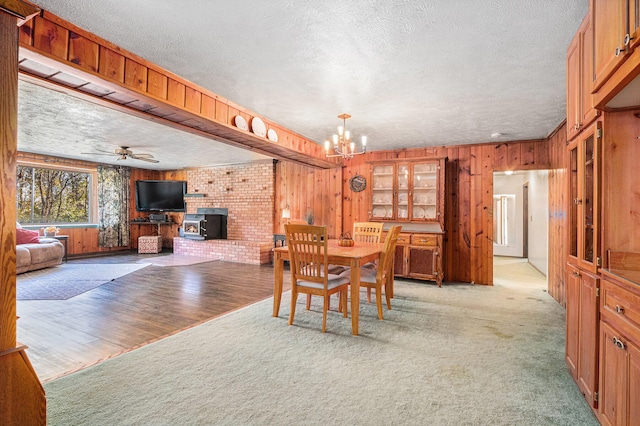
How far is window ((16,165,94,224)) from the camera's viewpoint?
22.5 ft

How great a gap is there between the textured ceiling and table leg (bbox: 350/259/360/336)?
1.67 meters

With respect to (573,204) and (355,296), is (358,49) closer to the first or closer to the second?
(573,204)

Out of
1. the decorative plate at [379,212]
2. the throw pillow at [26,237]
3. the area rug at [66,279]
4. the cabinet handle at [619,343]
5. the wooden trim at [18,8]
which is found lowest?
the area rug at [66,279]

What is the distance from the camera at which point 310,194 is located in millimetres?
6730

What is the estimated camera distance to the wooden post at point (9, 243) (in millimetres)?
1281

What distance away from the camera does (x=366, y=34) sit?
6.82 ft

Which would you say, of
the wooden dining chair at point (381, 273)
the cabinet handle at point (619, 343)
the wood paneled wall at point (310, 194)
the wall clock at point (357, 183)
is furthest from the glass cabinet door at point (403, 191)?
the cabinet handle at point (619, 343)

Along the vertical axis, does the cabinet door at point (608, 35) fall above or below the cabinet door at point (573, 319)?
above

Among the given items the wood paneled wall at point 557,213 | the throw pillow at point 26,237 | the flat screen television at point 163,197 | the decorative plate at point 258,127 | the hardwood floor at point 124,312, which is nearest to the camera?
the hardwood floor at point 124,312

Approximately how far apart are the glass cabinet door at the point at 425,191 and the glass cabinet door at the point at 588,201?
3.28 m

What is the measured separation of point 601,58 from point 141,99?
9.73 feet

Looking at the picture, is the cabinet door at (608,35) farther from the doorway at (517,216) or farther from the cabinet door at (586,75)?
the doorway at (517,216)

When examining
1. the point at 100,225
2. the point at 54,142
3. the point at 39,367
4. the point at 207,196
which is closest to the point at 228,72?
the point at 39,367

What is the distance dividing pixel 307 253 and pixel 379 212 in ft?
9.50
